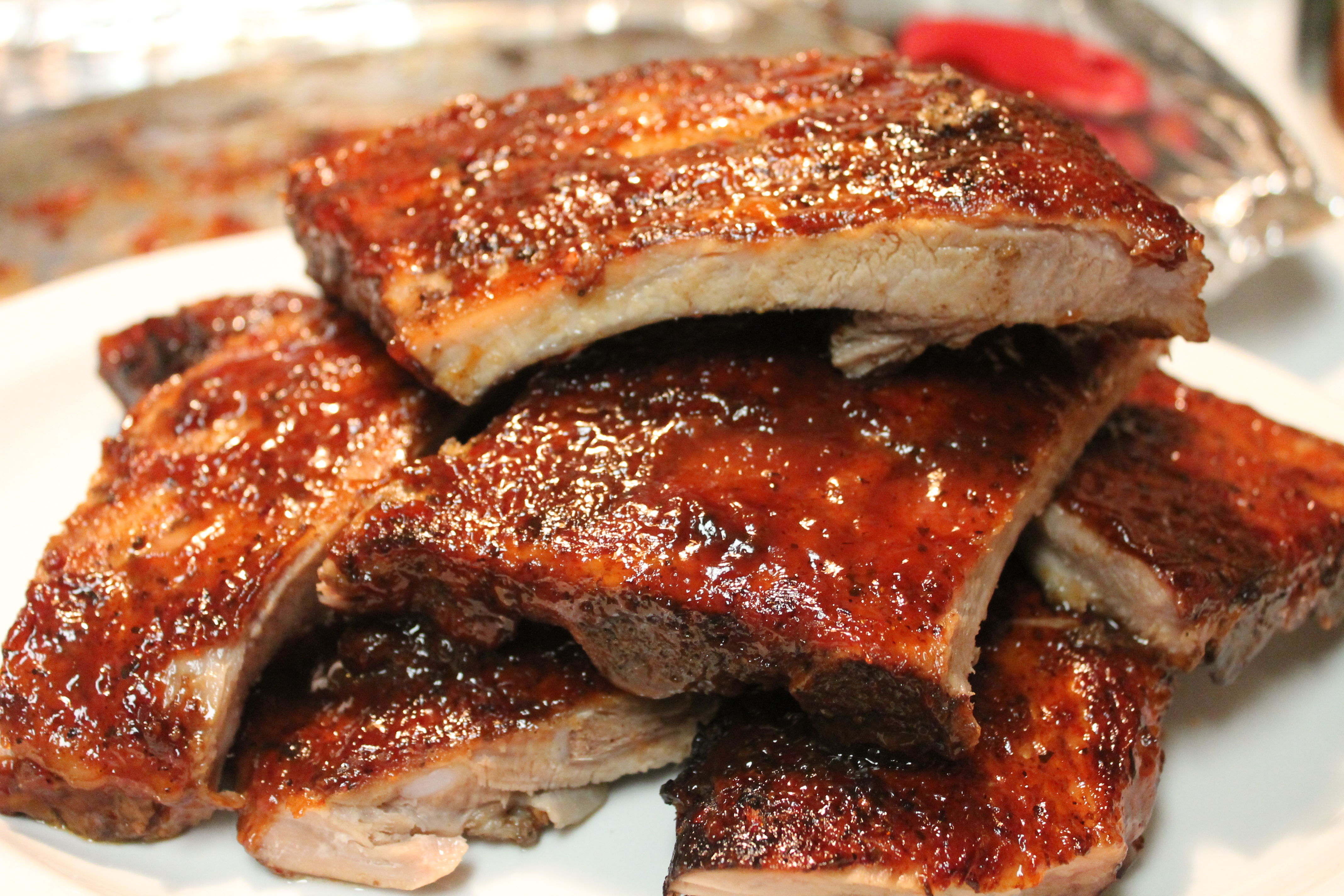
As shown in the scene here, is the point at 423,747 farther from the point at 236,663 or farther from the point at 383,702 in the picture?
the point at 236,663

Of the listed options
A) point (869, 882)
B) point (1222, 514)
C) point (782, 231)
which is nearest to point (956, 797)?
point (869, 882)

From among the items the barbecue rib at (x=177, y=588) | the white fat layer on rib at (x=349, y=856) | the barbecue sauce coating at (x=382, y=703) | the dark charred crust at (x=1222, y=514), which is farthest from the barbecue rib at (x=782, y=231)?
the white fat layer on rib at (x=349, y=856)

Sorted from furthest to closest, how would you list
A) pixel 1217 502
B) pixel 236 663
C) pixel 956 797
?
pixel 1217 502 < pixel 236 663 < pixel 956 797

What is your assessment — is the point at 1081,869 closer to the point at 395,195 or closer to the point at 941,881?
the point at 941,881

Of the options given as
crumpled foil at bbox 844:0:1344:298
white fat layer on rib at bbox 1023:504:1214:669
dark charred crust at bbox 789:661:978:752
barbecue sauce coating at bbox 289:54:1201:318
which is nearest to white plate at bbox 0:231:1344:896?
white fat layer on rib at bbox 1023:504:1214:669

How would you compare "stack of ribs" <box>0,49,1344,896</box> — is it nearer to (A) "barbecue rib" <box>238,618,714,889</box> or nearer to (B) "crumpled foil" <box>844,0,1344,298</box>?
(A) "barbecue rib" <box>238,618,714,889</box>
